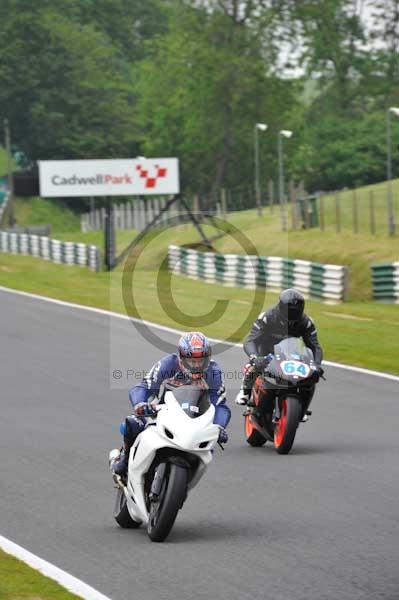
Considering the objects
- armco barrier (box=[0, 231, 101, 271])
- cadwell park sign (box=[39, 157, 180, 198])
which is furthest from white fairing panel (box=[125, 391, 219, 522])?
cadwell park sign (box=[39, 157, 180, 198])

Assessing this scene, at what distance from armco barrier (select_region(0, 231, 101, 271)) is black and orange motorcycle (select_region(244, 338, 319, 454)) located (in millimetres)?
36189

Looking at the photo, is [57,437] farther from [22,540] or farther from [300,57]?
[300,57]

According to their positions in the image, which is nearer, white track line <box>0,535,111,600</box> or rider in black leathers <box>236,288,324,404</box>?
white track line <box>0,535,111,600</box>

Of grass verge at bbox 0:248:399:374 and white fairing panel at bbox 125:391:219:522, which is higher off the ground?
white fairing panel at bbox 125:391:219:522

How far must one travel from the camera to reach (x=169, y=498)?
950 centimetres

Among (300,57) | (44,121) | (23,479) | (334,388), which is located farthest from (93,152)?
(23,479)

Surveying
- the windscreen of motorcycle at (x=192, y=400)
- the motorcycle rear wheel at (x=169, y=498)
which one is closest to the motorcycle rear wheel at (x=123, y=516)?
the motorcycle rear wheel at (x=169, y=498)

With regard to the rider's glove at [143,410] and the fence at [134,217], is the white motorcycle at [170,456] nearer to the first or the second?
the rider's glove at [143,410]

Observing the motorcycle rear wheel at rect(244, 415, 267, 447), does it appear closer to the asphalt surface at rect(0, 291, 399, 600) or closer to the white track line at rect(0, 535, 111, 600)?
the asphalt surface at rect(0, 291, 399, 600)

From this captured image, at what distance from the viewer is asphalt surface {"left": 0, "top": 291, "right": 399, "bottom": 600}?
8.84 metres

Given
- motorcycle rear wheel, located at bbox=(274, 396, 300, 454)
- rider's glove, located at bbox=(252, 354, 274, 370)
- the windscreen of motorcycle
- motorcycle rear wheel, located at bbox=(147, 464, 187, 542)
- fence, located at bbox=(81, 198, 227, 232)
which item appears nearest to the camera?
motorcycle rear wheel, located at bbox=(147, 464, 187, 542)

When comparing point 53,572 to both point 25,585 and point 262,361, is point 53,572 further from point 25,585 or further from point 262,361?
point 262,361

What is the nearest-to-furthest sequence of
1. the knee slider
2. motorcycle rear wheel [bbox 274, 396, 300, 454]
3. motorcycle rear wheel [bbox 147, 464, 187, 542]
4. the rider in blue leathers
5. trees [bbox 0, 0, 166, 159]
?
motorcycle rear wheel [bbox 147, 464, 187, 542] → the rider in blue leathers → the knee slider → motorcycle rear wheel [bbox 274, 396, 300, 454] → trees [bbox 0, 0, 166, 159]

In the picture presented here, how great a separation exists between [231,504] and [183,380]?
170 centimetres
